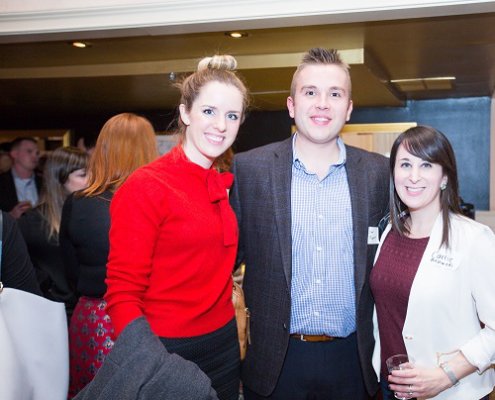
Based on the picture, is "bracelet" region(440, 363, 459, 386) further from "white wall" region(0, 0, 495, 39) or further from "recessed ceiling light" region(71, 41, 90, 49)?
"recessed ceiling light" region(71, 41, 90, 49)

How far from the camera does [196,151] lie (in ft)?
5.67

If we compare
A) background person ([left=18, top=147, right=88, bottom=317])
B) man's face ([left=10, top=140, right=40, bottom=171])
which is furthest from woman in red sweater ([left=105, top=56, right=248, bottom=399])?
man's face ([left=10, top=140, right=40, bottom=171])

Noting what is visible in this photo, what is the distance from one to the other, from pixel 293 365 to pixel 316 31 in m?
2.76

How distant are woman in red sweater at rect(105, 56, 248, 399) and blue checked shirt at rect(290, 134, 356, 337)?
32 cm

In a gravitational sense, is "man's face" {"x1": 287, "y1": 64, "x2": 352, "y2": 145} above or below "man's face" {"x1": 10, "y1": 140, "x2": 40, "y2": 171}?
below

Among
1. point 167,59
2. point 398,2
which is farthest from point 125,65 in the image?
point 398,2

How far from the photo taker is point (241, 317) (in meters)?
2.07

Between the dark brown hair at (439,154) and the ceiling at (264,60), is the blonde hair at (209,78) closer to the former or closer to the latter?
the dark brown hair at (439,154)

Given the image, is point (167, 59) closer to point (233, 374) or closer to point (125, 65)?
point (125, 65)

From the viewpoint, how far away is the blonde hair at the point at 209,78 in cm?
171

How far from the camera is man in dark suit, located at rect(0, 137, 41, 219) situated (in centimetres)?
Answer: 498

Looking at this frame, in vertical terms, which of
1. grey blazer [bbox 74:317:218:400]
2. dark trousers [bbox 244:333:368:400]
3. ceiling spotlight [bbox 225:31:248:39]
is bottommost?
dark trousers [bbox 244:333:368:400]

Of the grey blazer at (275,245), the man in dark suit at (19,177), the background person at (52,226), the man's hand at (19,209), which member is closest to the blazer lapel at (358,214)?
the grey blazer at (275,245)

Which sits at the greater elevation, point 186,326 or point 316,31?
point 316,31
